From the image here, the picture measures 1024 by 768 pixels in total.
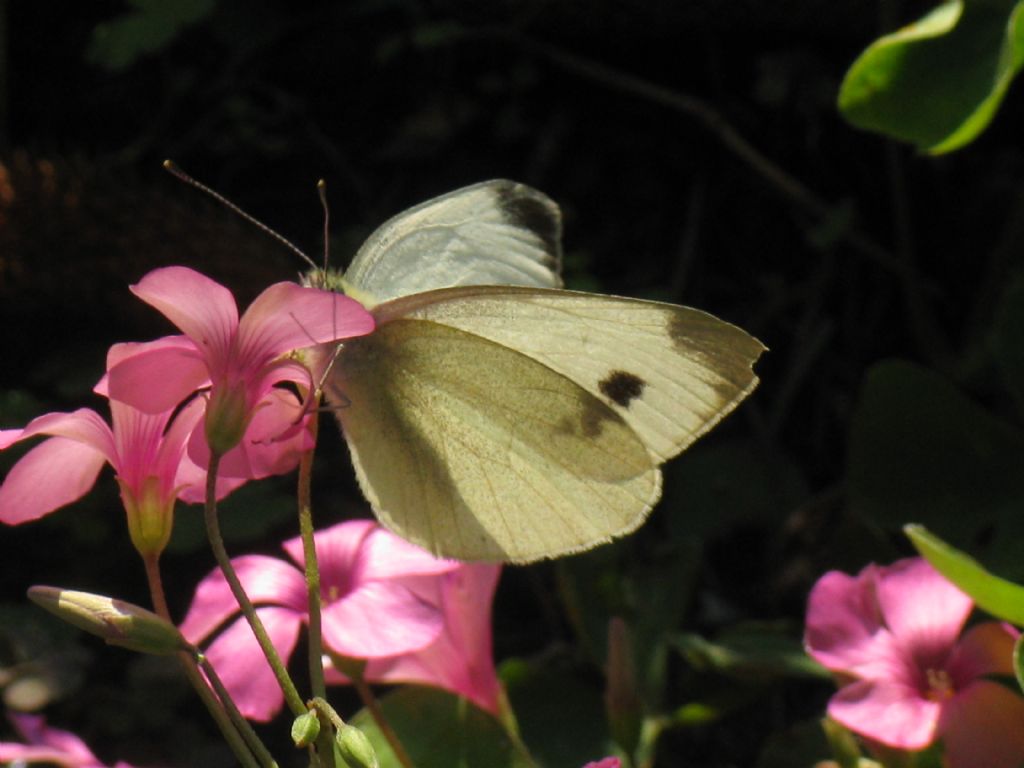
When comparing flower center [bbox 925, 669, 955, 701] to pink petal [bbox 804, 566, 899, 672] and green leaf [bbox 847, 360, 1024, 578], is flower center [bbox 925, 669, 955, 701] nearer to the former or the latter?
pink petal [bbox 804, 566, 899, 672]

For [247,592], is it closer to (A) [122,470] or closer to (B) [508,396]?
(A) [122,470]

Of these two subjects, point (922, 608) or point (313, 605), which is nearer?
point (313, 605)

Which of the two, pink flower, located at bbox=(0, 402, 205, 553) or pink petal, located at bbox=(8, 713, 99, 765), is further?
pink petal, located at bbox=(8, 713, 99, 765)

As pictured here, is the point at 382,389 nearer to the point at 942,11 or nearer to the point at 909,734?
the point at 909,734

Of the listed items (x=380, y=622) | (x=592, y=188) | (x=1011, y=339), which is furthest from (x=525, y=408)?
(x=592, y=188)

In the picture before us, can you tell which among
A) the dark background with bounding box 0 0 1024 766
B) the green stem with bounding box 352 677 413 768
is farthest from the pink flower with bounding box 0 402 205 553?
the dark background with bounding box 0 0 1024 766

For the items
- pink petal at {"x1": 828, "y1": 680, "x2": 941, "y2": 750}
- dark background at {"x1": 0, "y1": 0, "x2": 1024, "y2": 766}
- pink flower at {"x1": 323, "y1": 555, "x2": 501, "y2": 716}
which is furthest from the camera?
dark background at {"x1": 0, "y1": 0, "x2": 1024, "y2": 766}
